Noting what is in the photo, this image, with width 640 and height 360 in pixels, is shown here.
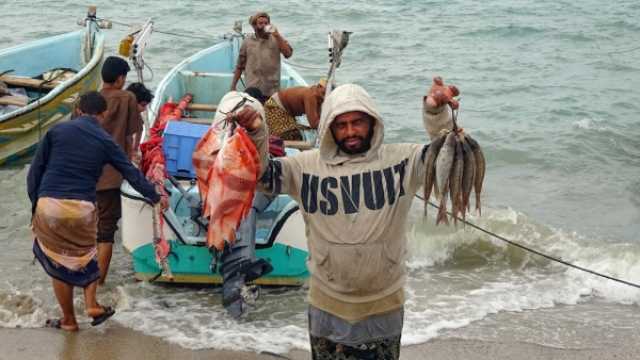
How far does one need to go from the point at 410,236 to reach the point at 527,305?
84.7 inches

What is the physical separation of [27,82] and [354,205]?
918cm

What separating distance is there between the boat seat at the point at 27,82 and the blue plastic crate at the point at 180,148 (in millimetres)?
5280

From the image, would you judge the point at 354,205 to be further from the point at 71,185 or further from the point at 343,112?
the point at 71,185

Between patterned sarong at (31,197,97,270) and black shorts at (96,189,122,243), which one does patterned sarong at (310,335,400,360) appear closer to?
patterned sarong at (31,197,97,270)

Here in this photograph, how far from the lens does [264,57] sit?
28.4 feet

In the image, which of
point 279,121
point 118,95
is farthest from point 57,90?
point 118,95

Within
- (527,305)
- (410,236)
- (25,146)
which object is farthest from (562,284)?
(25,146)

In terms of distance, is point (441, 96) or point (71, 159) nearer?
point (441, 96)

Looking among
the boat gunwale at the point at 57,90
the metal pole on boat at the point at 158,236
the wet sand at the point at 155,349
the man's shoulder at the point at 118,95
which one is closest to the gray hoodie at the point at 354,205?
the wet sand at the point at 155,349

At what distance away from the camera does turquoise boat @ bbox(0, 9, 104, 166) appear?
10.7 m

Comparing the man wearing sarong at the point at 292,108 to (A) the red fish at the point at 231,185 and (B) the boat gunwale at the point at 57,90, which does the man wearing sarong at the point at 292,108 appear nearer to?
(A) the red fish at the point at 231,185

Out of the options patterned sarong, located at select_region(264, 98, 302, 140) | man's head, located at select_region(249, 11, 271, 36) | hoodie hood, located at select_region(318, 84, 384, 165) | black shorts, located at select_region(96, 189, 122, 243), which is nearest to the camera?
hoodie hood, located at select_region(318, 84, 384, 165)

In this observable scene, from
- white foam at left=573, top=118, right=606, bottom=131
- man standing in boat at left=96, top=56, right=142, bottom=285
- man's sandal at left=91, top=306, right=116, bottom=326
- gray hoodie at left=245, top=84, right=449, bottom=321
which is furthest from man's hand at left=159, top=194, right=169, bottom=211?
white foam at left=573, top=118, right=606, bottom=131

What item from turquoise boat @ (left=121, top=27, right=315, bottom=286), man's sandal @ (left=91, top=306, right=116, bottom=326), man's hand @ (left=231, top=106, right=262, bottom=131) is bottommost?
man's sandal @ (left=91, top=306, right=116, bottom=326)
